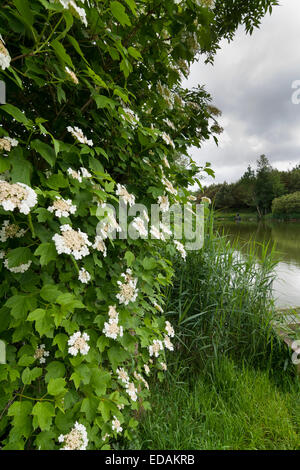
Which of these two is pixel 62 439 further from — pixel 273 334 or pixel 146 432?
pixel 273 334

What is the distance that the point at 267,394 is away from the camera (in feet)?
5.43

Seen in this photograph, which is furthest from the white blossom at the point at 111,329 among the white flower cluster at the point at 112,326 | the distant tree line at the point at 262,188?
the distant tree line at the point at 262,188

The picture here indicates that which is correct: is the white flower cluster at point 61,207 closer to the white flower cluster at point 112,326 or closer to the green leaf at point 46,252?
the green leaf at point 46,252

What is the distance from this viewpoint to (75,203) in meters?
0.82

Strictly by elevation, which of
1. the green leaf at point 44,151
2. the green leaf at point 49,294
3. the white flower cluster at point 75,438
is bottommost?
the white flower cluster at point 75,438

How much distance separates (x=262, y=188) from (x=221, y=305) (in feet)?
126

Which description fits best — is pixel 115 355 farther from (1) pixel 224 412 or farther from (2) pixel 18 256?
(1) pixel 224 412

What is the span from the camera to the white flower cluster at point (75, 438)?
80 centimetres

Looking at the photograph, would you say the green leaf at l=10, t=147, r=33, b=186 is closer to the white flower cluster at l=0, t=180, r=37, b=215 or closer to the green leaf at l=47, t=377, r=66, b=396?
the white flower cluster at l=0, t=180, r=37, b=215

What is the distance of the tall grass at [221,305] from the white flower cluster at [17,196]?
1472mm

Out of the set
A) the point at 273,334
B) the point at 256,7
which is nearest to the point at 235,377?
the point at 273,334

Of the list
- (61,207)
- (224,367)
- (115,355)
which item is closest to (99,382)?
(115,355)

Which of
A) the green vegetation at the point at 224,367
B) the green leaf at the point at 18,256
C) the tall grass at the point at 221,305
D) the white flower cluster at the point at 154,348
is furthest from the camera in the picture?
the tall grass at the point at 221,305
